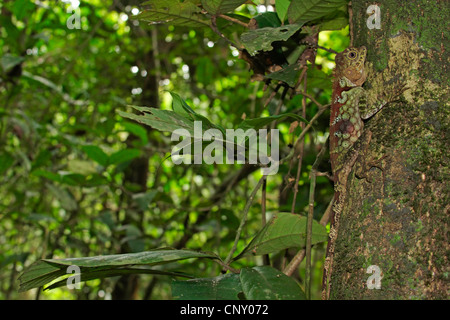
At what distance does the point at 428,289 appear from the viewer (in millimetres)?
766

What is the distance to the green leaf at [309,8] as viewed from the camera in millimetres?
1225

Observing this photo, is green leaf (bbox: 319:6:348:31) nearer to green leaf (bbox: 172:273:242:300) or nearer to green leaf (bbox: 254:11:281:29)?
green leaf (bbox: 254:11:281:29)

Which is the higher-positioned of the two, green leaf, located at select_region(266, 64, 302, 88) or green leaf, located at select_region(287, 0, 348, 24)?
green leaf, located at select_region(287, 0, 348, 24)

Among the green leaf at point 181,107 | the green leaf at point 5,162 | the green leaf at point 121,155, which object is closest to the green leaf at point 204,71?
the green leaf at point 121,155

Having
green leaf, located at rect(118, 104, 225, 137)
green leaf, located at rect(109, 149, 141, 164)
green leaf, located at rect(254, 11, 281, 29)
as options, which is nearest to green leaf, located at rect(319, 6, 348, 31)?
green leaf, located at rect(254, 11, 281, 29)

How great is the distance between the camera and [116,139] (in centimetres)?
442

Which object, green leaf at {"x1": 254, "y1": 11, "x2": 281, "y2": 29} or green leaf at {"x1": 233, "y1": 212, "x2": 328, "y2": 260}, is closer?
green leaf at {"x1": 233, "y1": 212, "x2": 328, "y2": 260}

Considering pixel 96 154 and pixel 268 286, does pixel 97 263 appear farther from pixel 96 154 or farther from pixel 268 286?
pixel 96 154

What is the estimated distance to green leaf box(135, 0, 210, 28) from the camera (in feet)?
4.51

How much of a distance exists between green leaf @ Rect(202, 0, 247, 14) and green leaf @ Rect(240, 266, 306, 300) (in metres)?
0.79

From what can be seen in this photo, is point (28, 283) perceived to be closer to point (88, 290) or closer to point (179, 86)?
point (88, 290)

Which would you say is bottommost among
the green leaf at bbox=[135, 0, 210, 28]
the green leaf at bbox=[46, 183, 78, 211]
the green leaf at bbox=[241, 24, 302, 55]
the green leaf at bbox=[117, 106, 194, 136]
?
the green leaf at bbox=[46, 183, 78, 211]
